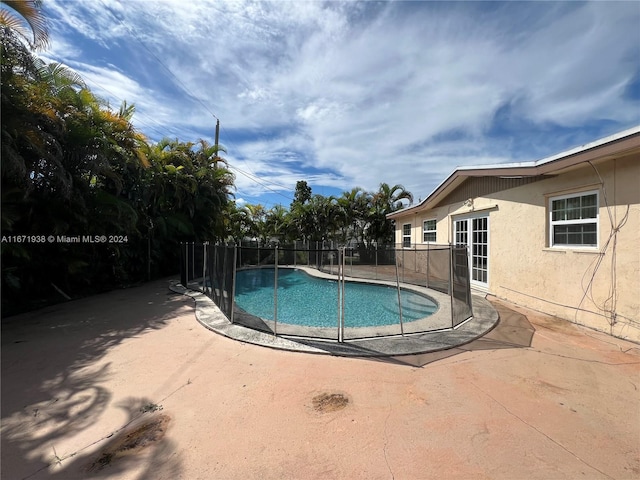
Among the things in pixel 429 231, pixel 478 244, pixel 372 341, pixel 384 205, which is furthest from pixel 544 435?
pixel 384 205

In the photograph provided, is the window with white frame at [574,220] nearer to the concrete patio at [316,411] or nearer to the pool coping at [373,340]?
the concrete patio at [316,411]

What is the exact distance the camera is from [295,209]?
781 inches

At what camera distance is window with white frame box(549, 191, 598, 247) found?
5.38 metres

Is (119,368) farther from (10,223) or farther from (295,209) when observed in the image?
(295,209)

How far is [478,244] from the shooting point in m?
9.09

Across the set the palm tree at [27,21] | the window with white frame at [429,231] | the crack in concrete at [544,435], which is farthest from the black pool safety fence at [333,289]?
the palm tree at [27,21]

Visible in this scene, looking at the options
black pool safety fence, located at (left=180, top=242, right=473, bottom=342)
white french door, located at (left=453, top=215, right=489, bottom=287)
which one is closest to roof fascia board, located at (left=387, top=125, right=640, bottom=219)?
white french door, located at (left=453, top=215, right=489, bottom=287)

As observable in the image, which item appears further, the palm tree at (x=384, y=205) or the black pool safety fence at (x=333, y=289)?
the palm tree at (x=384, y=205)

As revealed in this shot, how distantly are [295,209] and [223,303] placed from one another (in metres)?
13.9

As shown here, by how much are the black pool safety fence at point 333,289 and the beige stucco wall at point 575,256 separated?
1508 mm

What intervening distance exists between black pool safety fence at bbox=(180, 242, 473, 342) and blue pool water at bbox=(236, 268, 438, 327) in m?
0.03

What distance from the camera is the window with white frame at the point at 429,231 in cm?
1248

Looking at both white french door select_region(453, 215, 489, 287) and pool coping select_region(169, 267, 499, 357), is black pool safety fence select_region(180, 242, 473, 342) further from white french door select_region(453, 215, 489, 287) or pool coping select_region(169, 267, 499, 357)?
white french door select_region(453, 215, 489, 287)

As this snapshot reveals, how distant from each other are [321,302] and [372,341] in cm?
448
